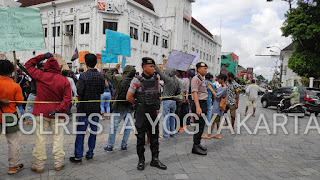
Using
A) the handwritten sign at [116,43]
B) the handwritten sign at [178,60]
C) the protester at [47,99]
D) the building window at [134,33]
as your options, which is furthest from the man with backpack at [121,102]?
the building window at [134,33]

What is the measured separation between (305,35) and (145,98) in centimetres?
2456

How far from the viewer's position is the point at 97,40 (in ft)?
94.2

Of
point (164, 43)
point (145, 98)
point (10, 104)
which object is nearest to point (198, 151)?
point (145, 98)

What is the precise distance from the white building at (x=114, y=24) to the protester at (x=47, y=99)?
25.8m

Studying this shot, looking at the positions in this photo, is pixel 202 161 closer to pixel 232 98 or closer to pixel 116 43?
pixel 232 98

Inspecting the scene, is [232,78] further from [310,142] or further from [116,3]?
[116,3]

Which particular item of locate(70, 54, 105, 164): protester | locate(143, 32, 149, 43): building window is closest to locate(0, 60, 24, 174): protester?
locate(70, 54, 105, 164): protester

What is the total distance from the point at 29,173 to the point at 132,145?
227 centimetres

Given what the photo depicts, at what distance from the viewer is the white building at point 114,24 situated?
2889 centimetres

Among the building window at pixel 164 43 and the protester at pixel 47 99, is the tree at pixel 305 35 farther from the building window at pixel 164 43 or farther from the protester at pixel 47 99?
the protester at pixel 47 99

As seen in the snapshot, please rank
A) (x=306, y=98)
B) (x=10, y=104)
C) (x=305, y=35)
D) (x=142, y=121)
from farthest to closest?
1. (x=305, y=35)
2. (x=306, y=98)
3. (x=142, y=121)
4. (x=10, y=104)

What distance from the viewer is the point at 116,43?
7238mm

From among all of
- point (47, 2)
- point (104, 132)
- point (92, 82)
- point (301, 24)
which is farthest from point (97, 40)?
point (92, 82)

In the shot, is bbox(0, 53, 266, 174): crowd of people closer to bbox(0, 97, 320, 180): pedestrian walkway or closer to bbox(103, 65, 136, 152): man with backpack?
bbox(103, 65, 136, 152): man with backpack
